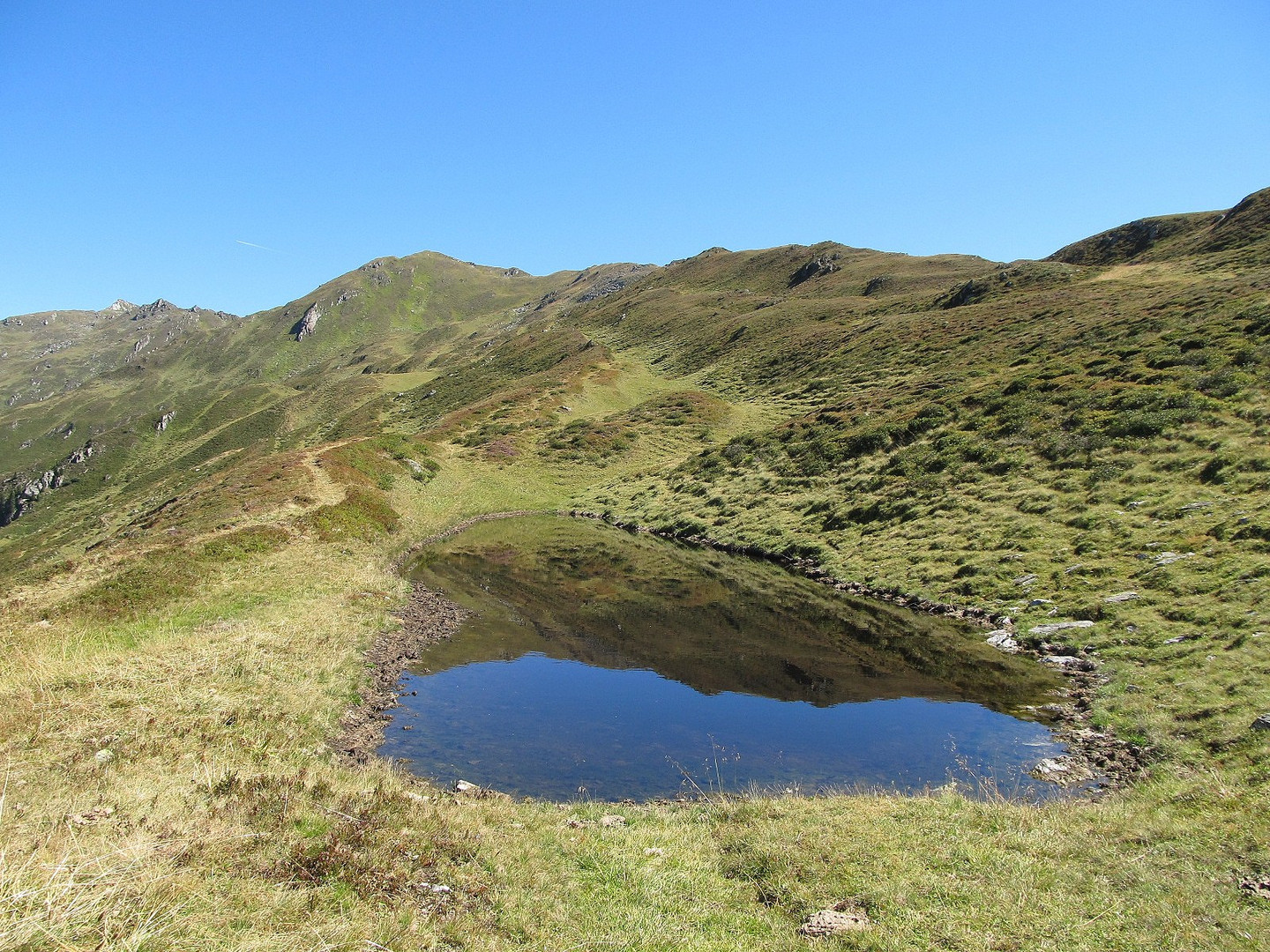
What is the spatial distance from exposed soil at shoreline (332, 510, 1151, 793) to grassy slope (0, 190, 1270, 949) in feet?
2.35

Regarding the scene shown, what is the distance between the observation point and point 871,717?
19.0m

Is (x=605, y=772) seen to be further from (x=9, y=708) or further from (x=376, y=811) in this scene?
(x=9, y=708)

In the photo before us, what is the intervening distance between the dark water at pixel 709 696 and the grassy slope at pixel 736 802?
8.07ft

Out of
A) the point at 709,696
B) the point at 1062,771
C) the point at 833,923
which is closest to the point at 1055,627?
the point at 1062,771

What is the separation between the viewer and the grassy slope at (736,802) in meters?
7.80

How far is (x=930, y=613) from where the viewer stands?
2814 centimetres

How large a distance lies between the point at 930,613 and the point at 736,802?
19.1 m

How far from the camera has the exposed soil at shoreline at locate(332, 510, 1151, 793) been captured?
14.7 m

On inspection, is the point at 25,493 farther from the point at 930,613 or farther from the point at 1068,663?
the point at 1068,663

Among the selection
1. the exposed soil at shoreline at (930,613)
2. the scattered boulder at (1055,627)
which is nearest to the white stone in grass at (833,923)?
the exposed soil at shoreline at (930,613)

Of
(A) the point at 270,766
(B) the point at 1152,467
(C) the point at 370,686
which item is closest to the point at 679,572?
(C) the point at 370,686

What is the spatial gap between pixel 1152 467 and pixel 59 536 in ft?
524

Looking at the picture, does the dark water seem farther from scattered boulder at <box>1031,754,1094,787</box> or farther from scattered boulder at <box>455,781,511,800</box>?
scattered boulder at <box>455,781,511,800</box>

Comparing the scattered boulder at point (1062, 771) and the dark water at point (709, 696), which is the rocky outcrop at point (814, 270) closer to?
the dark water at point (709, 696)
